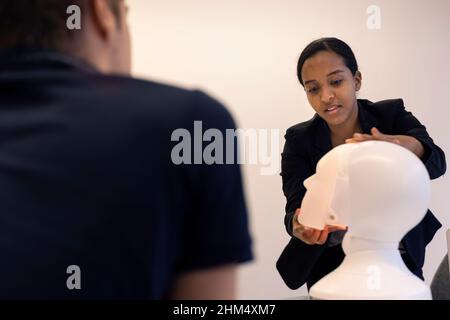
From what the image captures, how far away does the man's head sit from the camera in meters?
0.68

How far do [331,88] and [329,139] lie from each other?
0.15 metres

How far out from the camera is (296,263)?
4.88 ft

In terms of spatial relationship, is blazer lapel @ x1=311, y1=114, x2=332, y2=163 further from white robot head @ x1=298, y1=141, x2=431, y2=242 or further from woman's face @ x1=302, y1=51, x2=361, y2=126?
white robot head @ x1=298, y1=141, x2=431, y2=242

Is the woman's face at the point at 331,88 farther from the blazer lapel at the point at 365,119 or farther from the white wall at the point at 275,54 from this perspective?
the white wall at the point at 275,54

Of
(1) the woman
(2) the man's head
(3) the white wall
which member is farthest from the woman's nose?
(2) the man's head

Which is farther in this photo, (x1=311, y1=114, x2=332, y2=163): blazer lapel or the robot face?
(x1=311, y1=114, x2=332, y2=163): blazer lapel

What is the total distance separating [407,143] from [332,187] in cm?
33

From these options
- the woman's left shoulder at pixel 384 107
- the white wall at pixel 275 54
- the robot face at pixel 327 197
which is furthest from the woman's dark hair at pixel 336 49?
the robot face at pixel 327 197

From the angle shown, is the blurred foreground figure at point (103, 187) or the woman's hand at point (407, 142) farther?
the woman's hand at point (407, 142)

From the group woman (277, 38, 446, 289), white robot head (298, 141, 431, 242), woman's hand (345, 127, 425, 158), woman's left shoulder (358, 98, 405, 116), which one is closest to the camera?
white robot head (298, 141, 431, 242)

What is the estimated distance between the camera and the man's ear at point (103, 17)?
741 mm

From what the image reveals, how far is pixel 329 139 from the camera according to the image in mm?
1448

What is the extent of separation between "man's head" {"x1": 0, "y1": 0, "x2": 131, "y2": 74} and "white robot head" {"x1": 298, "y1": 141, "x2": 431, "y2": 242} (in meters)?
0.54
